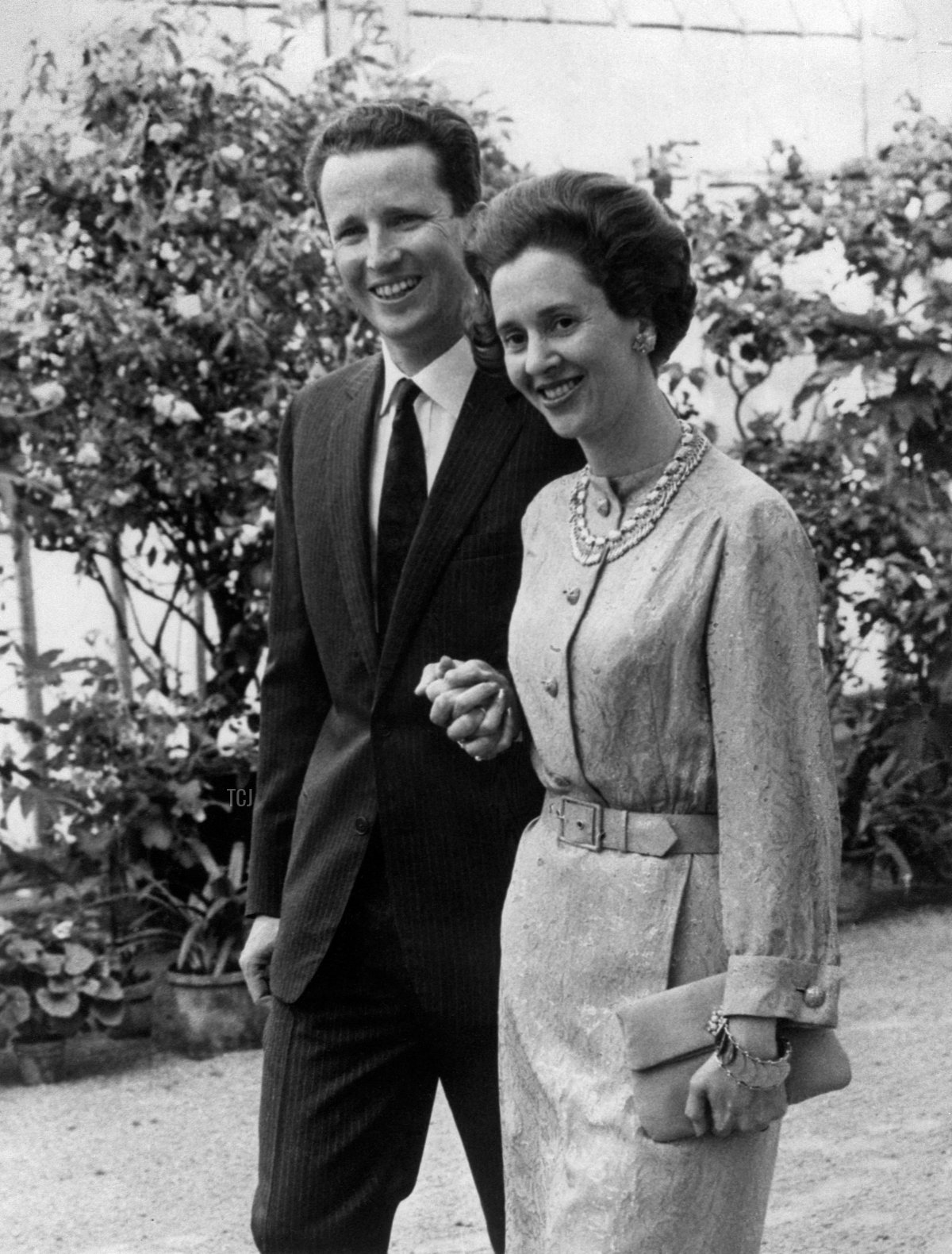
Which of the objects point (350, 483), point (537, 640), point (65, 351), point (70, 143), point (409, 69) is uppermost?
point (409, 69)

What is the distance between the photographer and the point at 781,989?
82.7 inches

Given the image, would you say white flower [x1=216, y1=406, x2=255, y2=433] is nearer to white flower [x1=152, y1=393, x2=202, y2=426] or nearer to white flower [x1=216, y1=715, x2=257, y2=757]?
white flower [x1=152, y1=393, x2=202, y2=426]

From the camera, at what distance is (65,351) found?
5.71 m

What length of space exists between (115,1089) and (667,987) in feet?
11.5

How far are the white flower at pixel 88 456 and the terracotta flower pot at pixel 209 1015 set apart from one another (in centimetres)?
154

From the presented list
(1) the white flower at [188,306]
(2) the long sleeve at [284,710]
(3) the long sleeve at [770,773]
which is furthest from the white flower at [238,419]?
(3) the long sleeve at [770,773]

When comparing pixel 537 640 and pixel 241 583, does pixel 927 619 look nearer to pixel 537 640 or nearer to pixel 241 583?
pixel 241 583

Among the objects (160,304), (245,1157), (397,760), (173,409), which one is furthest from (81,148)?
(397,760)

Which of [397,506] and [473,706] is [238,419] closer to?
[397,506]

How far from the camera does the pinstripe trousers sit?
106 inches

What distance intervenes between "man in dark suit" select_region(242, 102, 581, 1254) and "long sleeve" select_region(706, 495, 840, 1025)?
0.54 metres

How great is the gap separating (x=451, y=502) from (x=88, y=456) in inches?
125

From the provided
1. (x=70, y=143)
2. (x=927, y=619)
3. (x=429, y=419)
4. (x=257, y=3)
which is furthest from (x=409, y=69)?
(x=429, y=419)

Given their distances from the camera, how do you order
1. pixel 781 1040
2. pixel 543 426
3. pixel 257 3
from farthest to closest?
pixel 257 3, pixel 543 426, pixel 781 1040
